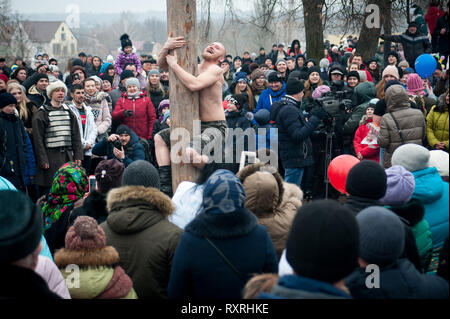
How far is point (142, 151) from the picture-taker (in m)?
6.43

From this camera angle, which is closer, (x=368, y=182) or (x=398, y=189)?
(x=368, y=182)

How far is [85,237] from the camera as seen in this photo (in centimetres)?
276

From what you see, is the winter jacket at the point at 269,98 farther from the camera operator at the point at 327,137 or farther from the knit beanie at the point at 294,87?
the knit beanie at the point at 294,87

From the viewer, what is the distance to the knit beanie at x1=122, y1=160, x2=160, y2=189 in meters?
3.26

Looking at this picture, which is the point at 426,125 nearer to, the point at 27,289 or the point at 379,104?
the point at 379,104

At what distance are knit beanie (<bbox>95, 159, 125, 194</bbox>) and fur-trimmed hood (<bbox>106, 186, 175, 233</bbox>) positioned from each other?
37.6 inches

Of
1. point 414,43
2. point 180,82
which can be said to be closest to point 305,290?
point 180,82

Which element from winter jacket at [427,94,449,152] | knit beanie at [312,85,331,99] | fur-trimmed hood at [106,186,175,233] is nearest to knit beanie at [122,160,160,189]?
fur-trimmed hood at [106,186,175,233]

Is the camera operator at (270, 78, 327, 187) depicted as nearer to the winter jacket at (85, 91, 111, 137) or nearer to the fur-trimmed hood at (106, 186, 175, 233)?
the winter jacket at (85, 91, 111, 137)

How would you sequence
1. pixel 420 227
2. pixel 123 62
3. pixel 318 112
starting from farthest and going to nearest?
1. pixel 123 62
2. pixel 318 112
3. pixel 420 227

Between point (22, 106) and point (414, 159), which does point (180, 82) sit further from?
point (22, 106)

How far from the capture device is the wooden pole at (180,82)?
3.78m

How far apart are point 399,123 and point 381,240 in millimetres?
3555

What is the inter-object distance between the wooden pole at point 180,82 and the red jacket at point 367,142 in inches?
122
